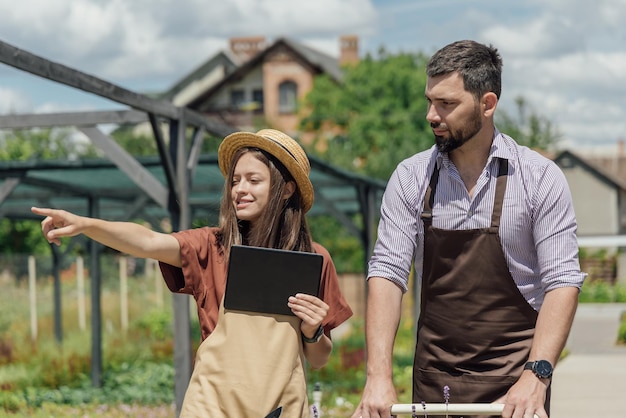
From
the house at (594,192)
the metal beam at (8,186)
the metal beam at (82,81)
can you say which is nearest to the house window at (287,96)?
the house at (594,192)

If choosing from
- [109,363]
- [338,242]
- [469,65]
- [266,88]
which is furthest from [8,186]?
[266,88]

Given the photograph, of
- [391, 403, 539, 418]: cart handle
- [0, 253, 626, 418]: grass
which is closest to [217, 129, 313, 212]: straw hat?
[391, 403, 539, 418]: cart handle

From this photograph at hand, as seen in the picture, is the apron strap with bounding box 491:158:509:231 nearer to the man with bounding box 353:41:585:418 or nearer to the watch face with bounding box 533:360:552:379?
the man with bounding box 353:41:585:418

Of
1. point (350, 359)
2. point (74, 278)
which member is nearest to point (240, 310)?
point (350, 359)

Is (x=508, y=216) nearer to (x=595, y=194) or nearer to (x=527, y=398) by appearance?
(x=527, y=398)

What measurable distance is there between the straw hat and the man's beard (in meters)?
0.40

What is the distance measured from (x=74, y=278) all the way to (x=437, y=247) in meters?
21.7

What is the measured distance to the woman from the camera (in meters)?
2.96

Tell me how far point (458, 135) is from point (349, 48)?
155 ft

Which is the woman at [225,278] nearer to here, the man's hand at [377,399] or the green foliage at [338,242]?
the man's hand at [377,399]

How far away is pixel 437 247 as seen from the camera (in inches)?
126

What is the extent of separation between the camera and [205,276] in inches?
124

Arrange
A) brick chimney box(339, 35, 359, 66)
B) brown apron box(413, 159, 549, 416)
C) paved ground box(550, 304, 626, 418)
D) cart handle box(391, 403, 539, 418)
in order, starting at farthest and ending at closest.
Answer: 1. brick chimney box(339, 35, 359, 66)
2. paved ground box(550, 304, 626, 418)
3. brown apron box(413, 159, 549, 416)
4. cart handle box(391, 403, 539, 418)

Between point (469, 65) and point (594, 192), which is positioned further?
point (594, 192)
